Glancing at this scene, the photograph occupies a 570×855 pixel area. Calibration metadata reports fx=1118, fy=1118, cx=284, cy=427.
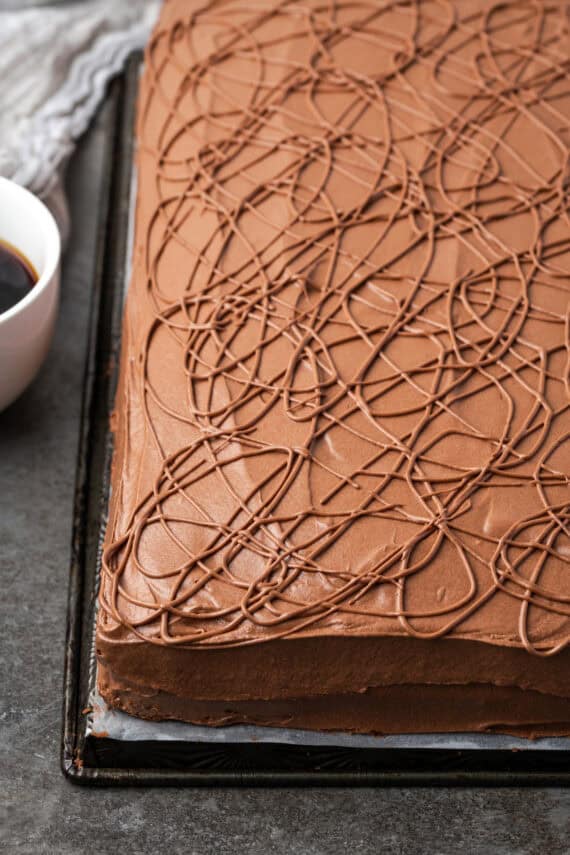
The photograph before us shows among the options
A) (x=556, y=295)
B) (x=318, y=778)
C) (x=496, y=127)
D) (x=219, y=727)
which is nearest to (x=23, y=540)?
(x=219, y=727)

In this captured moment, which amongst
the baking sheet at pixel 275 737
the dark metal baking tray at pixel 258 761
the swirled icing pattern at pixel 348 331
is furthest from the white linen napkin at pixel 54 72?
the baking sheet at pixel 275 737

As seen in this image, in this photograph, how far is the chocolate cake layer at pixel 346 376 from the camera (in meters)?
1.39

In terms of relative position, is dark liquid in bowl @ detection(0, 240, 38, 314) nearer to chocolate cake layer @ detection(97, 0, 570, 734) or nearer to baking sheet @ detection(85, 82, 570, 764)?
chocolate cake layer @ detection(97, 0, 570, 734)

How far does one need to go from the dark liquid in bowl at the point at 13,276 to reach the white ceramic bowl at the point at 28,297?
1cm

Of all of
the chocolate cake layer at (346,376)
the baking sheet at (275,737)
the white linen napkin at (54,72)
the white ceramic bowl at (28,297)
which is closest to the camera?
the chocolate cake layer at (346,376)

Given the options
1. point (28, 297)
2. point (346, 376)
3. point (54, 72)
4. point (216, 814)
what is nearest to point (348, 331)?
point (346, 376)

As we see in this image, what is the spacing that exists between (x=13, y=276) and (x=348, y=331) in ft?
1.78

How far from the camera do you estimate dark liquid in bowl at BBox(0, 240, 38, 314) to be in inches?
67.7

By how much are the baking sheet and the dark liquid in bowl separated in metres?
0.62

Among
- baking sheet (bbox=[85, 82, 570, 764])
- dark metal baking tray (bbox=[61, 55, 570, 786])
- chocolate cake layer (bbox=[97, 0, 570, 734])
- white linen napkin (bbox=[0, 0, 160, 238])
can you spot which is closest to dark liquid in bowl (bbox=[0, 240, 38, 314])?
chocolate cake layer (bbox=[97, 0, 570, 734])

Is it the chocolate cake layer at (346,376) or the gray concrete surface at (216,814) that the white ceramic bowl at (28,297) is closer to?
the chocolate cake layer at (346,376)

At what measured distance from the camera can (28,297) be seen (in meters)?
1.64

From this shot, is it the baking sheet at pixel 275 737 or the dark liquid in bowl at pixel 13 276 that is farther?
→ the dark liquid in bowl at pixel 13 276

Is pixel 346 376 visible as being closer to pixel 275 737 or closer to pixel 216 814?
pixel 275 737
